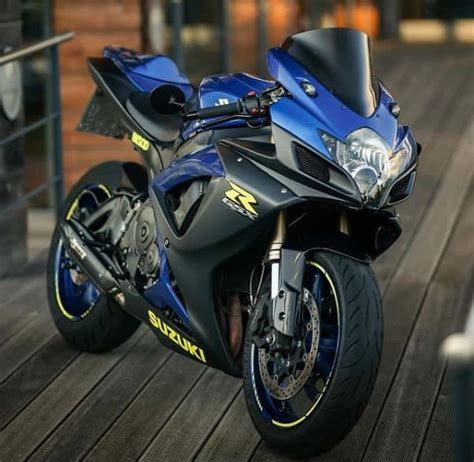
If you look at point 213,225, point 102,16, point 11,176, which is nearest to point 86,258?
point 213,225

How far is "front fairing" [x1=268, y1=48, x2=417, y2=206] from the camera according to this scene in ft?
12.3

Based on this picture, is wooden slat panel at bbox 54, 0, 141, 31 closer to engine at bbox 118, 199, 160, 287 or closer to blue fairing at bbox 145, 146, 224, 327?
engine at bbox 118, 199, 160, 287

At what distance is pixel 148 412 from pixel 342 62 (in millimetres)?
1178

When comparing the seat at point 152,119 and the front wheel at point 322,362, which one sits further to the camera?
the seat at point 152,119

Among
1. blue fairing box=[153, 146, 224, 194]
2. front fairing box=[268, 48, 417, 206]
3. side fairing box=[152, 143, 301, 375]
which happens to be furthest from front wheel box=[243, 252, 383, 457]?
blue fairing box=[153, 146, 224, 194]

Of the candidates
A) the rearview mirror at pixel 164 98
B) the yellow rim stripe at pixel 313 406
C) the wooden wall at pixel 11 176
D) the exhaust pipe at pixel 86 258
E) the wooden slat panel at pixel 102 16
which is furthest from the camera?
the wooden slat panel at pixel 102 16

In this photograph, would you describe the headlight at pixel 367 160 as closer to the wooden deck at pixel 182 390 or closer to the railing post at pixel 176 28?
the wooden deck at pixel 182 390

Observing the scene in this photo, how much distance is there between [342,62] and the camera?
3887 mm

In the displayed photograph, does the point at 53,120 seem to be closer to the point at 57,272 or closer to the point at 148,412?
the point at 57,272

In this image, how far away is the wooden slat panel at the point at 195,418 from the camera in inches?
163

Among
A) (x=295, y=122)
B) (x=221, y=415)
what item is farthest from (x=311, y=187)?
(x=221, y=415)

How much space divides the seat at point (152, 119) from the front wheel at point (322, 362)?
0.74m

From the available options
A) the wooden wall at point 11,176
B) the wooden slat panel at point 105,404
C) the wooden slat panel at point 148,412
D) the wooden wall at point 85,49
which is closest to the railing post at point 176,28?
the wooden wall at point 85,49

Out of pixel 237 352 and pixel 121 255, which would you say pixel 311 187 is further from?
pixel 121 255
